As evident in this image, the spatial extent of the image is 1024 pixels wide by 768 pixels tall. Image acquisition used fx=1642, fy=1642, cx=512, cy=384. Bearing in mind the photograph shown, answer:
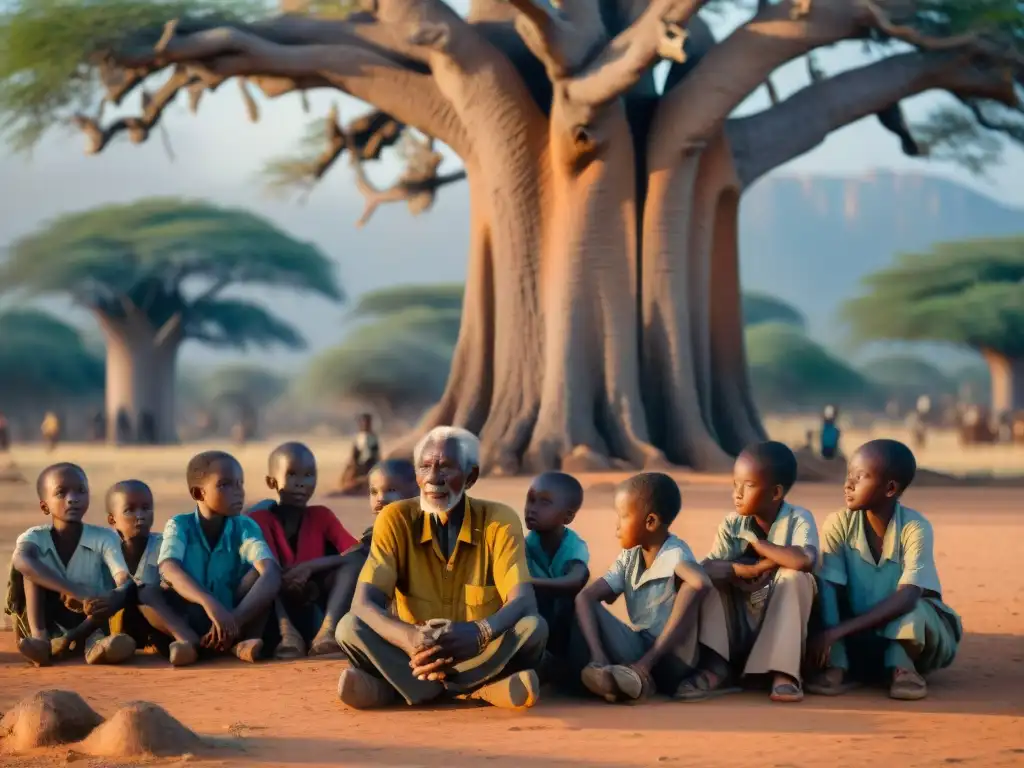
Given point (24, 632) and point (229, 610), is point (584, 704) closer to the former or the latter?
point (229, 610)

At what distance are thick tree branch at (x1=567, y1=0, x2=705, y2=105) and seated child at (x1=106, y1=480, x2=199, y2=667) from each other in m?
8.39

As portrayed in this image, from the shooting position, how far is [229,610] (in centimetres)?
685

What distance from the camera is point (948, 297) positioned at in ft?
165

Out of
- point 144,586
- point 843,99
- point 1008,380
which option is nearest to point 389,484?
point 144,586

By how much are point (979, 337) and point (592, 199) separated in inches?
1276

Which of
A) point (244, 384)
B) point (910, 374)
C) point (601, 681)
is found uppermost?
point (910, 374)

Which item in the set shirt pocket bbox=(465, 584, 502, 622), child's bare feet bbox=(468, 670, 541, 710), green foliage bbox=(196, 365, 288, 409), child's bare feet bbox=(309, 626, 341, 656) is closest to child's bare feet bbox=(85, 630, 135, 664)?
child's bare feet bbox=(309, 626, 341, 656)

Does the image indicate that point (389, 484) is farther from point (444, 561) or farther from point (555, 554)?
point (444, 561)

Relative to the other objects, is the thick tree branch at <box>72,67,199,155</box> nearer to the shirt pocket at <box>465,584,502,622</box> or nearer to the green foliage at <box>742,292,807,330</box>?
the shirt pocket at <box>465,584,502,622</box>

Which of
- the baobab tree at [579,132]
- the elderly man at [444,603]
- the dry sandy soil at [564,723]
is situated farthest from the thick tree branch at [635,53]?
the elderly man at [444,603]

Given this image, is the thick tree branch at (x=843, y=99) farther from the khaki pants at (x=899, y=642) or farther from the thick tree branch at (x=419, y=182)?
the khaki pants at (x=899, y=642)

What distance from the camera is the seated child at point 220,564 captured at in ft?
22.1

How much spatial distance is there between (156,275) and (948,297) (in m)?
23.8

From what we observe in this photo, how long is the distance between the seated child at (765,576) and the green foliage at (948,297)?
42.5m
